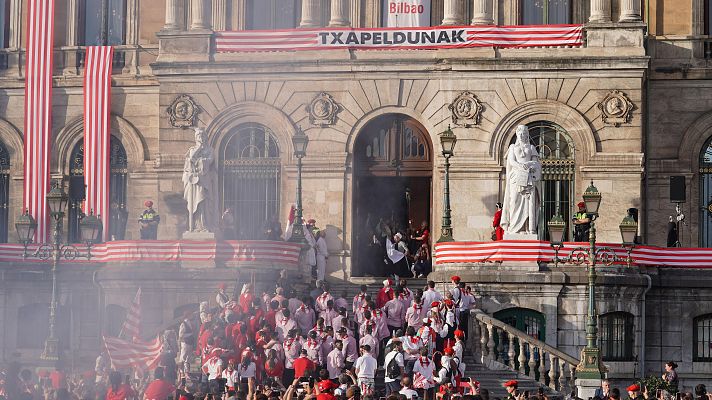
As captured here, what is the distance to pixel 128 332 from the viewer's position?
180 ft

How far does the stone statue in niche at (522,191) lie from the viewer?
58.8m

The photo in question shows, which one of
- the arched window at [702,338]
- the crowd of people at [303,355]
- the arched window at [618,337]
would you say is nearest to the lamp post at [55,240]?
the crowd of people at [303,355]

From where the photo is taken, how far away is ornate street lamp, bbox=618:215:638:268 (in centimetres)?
5666

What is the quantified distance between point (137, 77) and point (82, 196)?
438cm

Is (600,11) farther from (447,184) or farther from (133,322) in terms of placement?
(133,322)

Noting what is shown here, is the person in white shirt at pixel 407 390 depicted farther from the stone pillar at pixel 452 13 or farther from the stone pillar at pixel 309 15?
the stone pillar at pixel 309 15

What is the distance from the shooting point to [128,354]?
51.0m

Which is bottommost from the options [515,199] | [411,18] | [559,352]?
[559,352]

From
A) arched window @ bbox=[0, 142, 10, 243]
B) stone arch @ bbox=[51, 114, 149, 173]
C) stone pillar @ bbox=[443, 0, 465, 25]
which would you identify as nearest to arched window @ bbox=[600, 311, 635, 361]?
stone pillar @ bbox=[443, 0, 465, 25]

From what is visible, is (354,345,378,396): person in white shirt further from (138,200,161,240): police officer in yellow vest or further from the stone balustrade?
(138,200,161,240): police officer in yellow vest

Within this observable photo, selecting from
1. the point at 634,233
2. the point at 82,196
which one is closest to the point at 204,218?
the point at 82,196

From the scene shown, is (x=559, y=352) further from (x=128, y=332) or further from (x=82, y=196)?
(x=82, y=196)

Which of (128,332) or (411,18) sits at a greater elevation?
(411,18)

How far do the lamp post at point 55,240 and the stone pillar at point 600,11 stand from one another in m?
16.6
